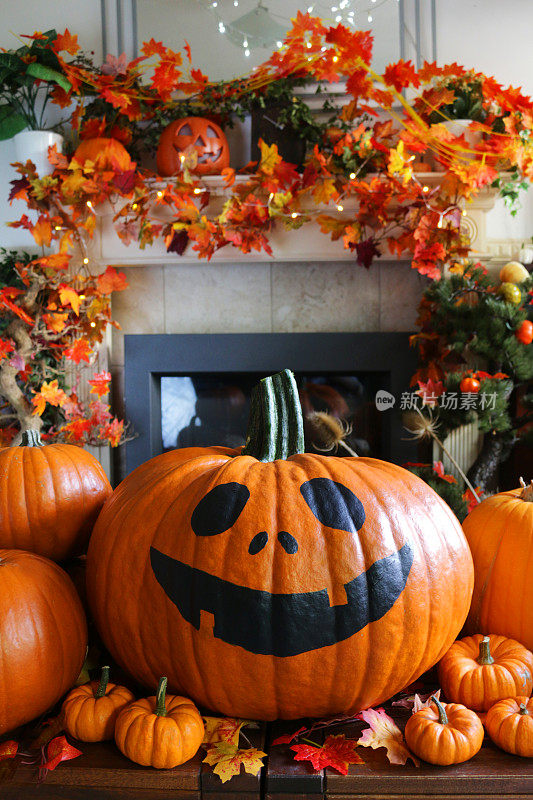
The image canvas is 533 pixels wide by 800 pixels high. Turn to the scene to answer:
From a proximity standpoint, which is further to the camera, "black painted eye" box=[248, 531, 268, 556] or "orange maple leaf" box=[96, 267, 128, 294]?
"orange maple leaf" box=[96, 267, 128, 294]

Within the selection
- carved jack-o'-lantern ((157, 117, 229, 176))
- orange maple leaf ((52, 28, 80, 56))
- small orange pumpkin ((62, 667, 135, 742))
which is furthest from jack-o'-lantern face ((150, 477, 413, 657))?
orange maple leaf ((52, 28, 80, 56))

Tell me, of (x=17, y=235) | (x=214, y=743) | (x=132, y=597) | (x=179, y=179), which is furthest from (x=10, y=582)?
(x=17, y=235)

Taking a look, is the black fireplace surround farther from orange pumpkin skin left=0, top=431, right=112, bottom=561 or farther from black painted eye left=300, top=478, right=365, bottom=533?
black painted eye left=300, top=478, right=365, bottom=533

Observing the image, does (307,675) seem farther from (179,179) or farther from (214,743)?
(179,179)

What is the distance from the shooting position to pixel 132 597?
65cm

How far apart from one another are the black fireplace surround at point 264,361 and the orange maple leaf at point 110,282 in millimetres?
219

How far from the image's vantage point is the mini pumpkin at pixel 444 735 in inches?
21.0

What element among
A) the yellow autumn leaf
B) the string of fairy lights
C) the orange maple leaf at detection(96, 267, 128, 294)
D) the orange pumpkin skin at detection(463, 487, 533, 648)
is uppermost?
the string of fairy lights

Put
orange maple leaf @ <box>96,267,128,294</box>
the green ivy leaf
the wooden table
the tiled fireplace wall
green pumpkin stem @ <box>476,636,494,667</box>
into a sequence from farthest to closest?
the tiled fireplace wall
orange maple leaf @ <box>96,267,128,294</box>
the green ivy leaf
green pumpkin stem @ <box>476,636,494,667</box>
the wooden table

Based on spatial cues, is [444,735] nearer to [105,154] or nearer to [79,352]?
[79,352]

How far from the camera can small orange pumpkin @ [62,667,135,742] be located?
576mm

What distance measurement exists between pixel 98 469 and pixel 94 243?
1857 millimetres

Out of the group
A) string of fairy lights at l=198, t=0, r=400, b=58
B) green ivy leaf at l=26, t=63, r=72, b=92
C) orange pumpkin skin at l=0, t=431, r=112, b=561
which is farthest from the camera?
string of fairy lights at l=198, t=0, r=400, b=58

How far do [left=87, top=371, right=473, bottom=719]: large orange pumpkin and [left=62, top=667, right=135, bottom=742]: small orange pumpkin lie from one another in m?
0.06
